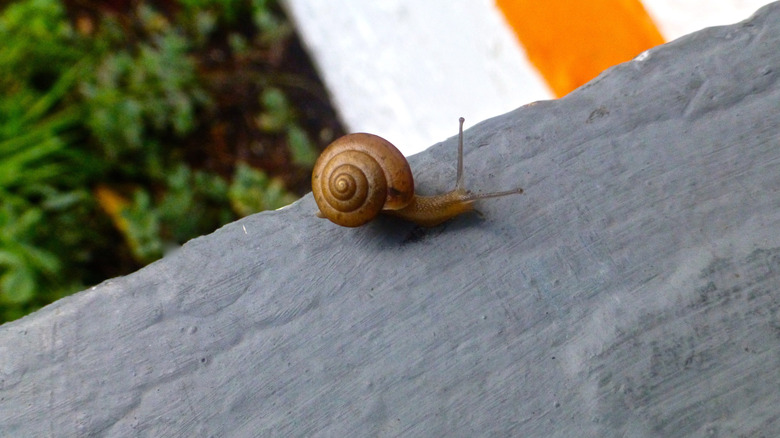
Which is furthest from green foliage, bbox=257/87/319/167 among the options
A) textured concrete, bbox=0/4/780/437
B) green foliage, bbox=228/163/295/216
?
textured concrete, bbox=0/4/780/437

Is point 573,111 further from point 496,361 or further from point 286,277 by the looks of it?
point 286,277

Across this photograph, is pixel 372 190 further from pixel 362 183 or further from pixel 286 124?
pixel 286 124

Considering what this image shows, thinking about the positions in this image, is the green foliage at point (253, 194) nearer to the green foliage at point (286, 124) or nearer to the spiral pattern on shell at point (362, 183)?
the green foliage at point (286, 124)

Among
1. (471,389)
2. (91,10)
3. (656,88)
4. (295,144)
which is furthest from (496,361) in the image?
(91,10)

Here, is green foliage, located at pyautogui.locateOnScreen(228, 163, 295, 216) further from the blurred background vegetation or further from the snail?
the snail

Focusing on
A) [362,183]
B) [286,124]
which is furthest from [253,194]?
[362,183]

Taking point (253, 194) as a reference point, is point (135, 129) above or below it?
above

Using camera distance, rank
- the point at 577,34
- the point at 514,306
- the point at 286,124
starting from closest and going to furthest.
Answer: the point at 514,306
the point at 577,34
the point at 286,124
